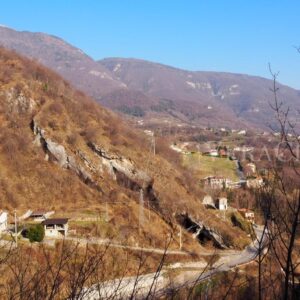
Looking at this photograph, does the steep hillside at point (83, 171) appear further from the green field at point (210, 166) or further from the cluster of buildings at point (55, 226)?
the green field at point (210, 166)

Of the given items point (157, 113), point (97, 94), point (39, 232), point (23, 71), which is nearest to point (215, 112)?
point (157, 113)

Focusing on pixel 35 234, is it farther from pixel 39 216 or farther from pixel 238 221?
pixel 238 221

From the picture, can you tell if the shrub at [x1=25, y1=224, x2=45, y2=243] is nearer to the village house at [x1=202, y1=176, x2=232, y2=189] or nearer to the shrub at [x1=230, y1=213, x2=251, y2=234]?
the shrub at [x1=230, y1=213, x2=251, y2=234]

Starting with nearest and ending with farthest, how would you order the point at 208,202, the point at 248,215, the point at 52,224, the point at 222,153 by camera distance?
the point at 248,215
the point at 52,224
the point at 208,202
the point at 222,153

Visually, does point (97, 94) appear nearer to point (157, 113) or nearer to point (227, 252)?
point (157, 113)

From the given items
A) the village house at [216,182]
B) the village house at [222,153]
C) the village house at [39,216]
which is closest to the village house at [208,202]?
the village house at [216,182]

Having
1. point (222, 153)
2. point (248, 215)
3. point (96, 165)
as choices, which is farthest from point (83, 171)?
point (222, 153)

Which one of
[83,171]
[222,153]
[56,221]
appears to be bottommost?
[56,221]
